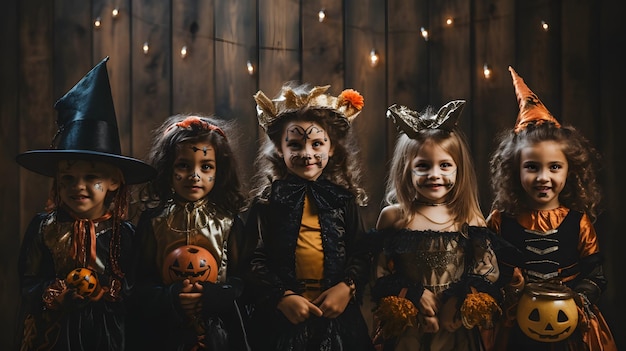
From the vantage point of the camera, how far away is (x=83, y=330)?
3.22 metres

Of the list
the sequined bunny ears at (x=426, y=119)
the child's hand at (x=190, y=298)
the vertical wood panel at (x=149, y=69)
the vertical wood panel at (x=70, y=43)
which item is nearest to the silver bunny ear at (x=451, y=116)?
the sequined bunny ears at (x=426, y=119)

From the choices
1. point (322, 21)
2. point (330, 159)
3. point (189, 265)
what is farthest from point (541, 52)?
point (189, 265)

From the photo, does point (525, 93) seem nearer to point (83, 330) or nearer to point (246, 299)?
point (246, 299)

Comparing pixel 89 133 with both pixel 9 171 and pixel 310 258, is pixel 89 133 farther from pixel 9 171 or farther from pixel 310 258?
pixel 310 258

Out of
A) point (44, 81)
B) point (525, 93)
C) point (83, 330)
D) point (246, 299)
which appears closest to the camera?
point (83, 330)

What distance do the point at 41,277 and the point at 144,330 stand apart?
0.51 metres

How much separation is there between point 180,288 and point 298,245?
56cm

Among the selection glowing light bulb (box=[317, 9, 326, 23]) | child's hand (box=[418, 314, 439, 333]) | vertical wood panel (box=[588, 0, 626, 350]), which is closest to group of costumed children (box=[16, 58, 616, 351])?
child's hand (box=[418, 314, 439, 333])

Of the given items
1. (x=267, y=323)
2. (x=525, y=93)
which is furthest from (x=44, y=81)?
(x=525, y=93)

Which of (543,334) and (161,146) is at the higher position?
(161,146)

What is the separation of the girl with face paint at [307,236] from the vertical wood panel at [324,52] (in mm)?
681

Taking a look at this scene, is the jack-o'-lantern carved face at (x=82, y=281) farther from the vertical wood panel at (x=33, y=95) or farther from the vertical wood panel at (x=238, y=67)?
the vertical wood panel at (x=238, y=67)

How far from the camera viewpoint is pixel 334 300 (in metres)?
3.26

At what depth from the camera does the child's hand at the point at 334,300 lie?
3258mm
